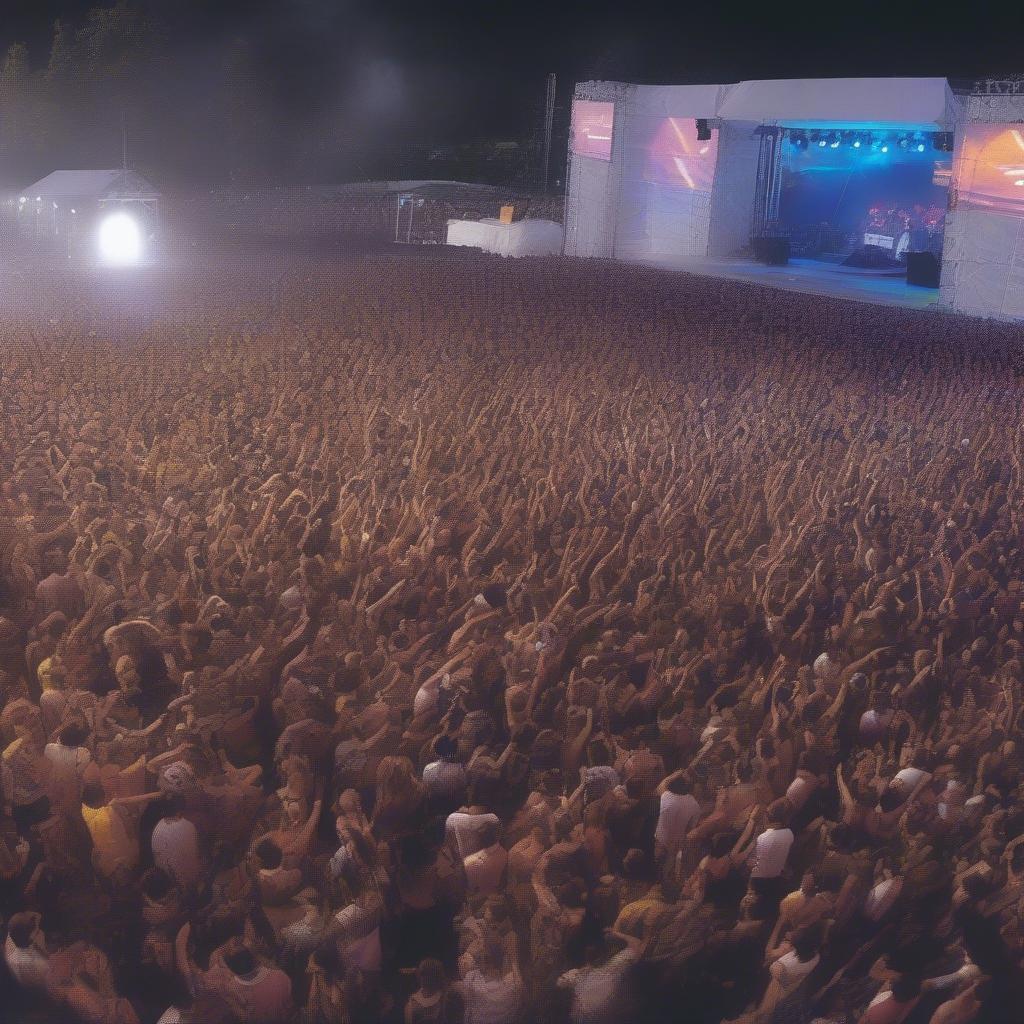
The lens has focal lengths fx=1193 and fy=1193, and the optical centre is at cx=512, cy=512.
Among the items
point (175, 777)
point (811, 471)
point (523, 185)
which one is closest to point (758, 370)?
point (811, 471)

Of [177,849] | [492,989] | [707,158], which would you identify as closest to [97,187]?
[707,158]

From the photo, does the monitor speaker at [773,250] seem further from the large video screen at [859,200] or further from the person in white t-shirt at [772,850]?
the person in white t-shirt at [772,850]

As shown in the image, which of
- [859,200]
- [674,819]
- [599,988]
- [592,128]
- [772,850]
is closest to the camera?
[599,988]

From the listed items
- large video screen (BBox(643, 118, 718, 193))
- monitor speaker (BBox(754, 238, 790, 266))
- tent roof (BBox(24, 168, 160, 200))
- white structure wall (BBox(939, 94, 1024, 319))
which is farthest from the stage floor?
tent roof (BBox(24, 168, 160, 200))

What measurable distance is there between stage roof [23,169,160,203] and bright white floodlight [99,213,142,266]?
870 mm

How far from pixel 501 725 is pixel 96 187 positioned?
37.8 meters

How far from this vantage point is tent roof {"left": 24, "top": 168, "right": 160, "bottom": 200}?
121ft

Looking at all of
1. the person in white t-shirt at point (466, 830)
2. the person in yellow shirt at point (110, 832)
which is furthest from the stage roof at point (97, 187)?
the person in white t-shirt at point (466, 830)

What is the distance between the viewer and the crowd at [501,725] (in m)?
4.16

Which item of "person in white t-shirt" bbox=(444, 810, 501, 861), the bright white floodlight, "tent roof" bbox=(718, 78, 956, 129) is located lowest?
"person in white t-shirt" bbox=(444, 810, 501, 861)

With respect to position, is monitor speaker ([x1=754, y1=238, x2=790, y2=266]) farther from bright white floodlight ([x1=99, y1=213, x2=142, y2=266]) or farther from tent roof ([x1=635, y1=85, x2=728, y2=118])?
bright white floodlight ([x1=99, y1=213, x2=142, y2=266])

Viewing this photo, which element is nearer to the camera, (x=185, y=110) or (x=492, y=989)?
(x=492, y=989)

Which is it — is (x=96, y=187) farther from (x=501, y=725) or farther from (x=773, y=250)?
(x=501, y=725)

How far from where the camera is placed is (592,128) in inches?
1228
